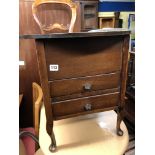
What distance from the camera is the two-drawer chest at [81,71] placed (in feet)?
2.25

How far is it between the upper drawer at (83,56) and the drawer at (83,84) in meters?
0.02

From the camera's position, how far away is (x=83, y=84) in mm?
752

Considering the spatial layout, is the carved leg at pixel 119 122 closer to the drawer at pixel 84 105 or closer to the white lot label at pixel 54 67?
the drawer at pixel 84 105

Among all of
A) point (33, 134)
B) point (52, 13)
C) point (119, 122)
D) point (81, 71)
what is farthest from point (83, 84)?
point (52, 13)

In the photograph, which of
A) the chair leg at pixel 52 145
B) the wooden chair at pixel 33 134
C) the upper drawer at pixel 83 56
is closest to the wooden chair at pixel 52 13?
the wooden chair at pixel 33 134

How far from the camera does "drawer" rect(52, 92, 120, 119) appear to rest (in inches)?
29.4

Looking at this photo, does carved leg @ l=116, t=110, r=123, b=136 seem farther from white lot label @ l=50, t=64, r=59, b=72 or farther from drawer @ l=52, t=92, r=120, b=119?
white lot label @ l=50, t=64, r=59, b=72

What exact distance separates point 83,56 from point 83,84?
0.11 m

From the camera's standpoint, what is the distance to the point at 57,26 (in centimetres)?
137

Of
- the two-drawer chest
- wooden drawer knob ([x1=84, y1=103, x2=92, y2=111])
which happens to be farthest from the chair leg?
wooden drawer knob ([x1=84, y1=103, x2=92, y2=111])

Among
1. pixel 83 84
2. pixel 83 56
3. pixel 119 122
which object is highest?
pixel 83 56

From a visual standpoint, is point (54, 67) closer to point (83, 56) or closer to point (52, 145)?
point (83, 56)

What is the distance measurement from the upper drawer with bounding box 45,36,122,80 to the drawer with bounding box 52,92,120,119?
0.34 feet
